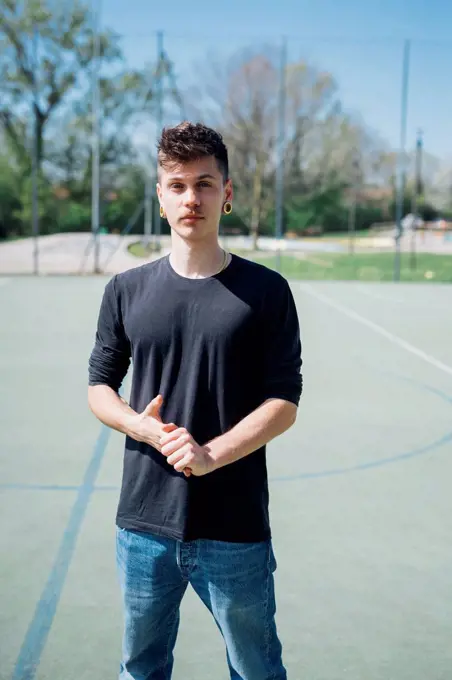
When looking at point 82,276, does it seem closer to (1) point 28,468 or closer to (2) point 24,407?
(2) point 24,407

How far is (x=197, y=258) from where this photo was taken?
1.76 meters

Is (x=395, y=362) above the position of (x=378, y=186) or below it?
below

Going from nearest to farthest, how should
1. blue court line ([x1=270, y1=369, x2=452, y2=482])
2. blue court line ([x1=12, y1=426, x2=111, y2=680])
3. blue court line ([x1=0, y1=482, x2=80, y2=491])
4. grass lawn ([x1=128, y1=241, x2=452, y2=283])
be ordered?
blue court line ([x1=12, y1=426, x2=111, y2=680]), blue court line ([x1=0, y1=482, x2=80, y2=491]), blue court line ([x1=270, y1=369, x2=452, y2=482]), grass lawn ([x1=128, y1=241, x2=452, y2=283])

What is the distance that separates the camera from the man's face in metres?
1.73

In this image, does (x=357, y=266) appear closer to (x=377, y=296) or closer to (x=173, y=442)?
(x=377, y=296)

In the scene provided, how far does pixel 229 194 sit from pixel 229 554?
823 millimetres

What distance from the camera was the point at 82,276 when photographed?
19.0 m

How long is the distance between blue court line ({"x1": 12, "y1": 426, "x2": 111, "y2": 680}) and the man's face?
1501 mm

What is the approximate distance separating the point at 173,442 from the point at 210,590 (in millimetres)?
377

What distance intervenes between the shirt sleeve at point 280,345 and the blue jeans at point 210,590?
36cm

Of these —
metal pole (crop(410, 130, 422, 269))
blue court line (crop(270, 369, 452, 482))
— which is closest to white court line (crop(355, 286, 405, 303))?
metal pole (crop(410, 130, 422, 269))

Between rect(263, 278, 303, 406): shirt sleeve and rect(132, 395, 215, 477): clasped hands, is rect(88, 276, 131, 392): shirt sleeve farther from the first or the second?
rect(263, 278, 303, 406): shirt sleeve

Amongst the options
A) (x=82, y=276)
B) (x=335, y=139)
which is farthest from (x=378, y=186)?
(x=82, y=276)

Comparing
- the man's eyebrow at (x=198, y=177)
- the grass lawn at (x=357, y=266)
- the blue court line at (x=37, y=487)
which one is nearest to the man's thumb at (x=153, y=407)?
the man's eyebrow at (x=198, y=177)
